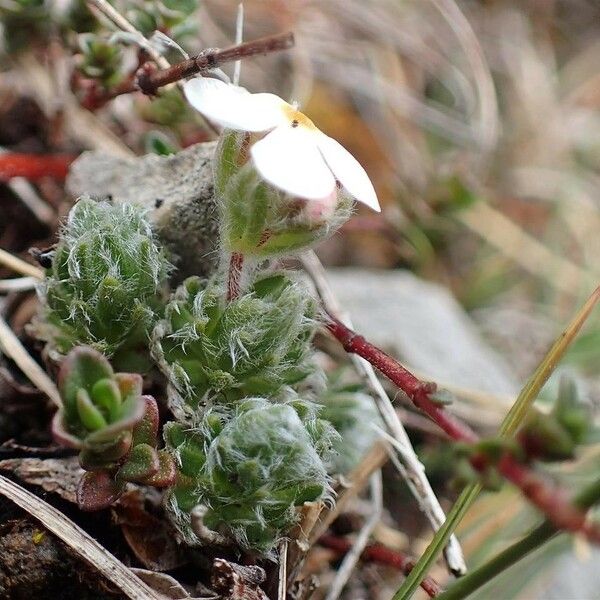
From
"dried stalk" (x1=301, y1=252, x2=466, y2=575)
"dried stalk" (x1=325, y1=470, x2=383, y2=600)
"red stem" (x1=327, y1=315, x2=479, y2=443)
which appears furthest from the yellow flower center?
"dried stalk" (x1=325, y1=470, x2=383, y2=600)

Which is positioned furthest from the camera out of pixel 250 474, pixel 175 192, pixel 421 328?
pixel 421 328

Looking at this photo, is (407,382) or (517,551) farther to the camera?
(407,382)

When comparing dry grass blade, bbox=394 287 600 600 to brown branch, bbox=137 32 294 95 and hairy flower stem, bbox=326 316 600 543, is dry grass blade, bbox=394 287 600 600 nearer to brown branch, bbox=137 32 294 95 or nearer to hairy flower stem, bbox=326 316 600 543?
hairy flower stem, bbox=326 316 600 543

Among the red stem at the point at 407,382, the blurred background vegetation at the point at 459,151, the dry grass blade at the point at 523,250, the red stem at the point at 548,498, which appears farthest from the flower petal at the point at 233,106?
the dry grass blade at the point at 523,250

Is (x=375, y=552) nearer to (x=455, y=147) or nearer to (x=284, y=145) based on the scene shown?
(x=284, y=145)

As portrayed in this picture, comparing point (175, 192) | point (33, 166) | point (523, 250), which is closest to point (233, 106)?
point (175, 192)

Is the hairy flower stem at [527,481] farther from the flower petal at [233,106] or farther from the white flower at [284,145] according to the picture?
the flower petal at [233,106]

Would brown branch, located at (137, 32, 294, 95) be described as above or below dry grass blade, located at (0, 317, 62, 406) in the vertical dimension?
above
